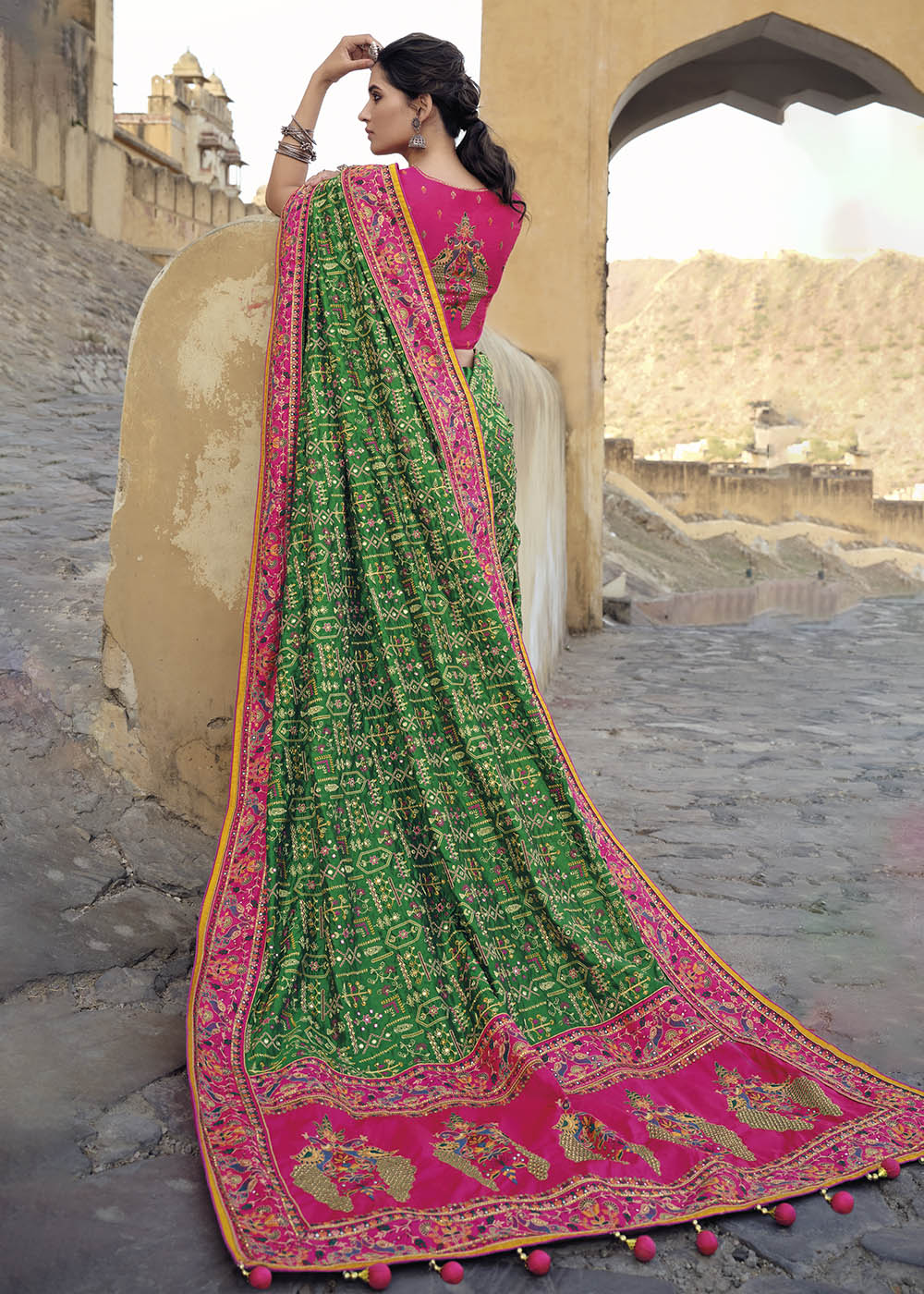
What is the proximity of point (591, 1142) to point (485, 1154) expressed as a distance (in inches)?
6.3

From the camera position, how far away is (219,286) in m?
2.72

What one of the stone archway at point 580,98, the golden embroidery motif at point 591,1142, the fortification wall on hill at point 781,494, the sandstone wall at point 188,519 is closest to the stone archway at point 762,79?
the stone archway at point 580,98

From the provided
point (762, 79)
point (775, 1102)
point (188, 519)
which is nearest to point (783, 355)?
point (762, 79)

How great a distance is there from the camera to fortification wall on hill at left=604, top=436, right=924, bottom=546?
88.0 feet

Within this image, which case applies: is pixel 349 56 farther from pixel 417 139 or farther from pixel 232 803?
pixel 232 803

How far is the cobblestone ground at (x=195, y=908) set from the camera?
151cm

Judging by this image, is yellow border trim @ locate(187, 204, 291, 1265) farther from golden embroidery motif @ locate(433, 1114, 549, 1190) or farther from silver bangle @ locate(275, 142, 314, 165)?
golden embroidery motif @ locate(433, 1114, 549, 1190)

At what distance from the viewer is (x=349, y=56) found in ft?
7.86

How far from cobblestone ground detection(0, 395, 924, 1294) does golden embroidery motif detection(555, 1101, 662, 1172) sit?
140mm

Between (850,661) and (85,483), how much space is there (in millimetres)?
4056

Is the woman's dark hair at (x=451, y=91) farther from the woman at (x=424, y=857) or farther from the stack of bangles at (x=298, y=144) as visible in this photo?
the stack of bangles at (x=298, y=144)

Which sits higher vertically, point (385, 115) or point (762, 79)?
point (762, 79)

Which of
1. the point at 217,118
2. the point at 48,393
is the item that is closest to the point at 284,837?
the point at 48,393

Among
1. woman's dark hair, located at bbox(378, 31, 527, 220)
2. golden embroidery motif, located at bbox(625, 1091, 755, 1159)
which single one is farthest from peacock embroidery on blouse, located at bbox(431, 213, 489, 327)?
golden embroidery motif, located at bbox(625, 1091, 755, 1159)
